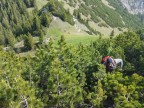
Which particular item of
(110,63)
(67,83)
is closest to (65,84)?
(67,83)

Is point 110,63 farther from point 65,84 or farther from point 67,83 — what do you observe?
point 65,84

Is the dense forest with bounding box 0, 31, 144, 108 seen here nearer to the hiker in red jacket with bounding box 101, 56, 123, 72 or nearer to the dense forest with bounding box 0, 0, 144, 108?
the dense forest with bounding box 0, 0, 144, 108

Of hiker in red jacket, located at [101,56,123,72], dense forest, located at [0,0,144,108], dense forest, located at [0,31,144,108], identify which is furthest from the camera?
hiker in red jacket, located at [101,56,123,72]

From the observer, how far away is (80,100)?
64.8 metres

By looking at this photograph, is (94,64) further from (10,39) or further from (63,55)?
(10,39)

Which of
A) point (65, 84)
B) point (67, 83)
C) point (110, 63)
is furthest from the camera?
point (110, 63)

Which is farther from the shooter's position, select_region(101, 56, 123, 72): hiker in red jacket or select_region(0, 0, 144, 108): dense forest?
select_region(101, 56, 123, 72): hiker in red jacket

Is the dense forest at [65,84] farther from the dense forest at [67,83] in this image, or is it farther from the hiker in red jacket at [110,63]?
the hiker in red jacket at [110,63]

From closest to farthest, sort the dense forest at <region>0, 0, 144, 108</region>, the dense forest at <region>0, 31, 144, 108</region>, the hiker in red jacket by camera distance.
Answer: the dense forest at <region>0, 31, 144, 108</region> < the dense forest at <region>0, 0, 144, 108</region> < the hiker in red jacket

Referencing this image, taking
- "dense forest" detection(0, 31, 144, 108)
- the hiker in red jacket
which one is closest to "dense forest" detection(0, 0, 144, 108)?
"dense forest" detection(0, 31, 144, 108)

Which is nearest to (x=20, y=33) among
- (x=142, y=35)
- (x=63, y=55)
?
(x=142, y=35)

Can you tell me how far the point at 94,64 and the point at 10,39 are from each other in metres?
113

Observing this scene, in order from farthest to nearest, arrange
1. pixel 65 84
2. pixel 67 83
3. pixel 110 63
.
Answer: pixel 110 63 < pixel 67 83 < pixel 65 84

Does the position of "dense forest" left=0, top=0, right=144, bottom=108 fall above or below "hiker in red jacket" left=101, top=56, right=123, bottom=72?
below
